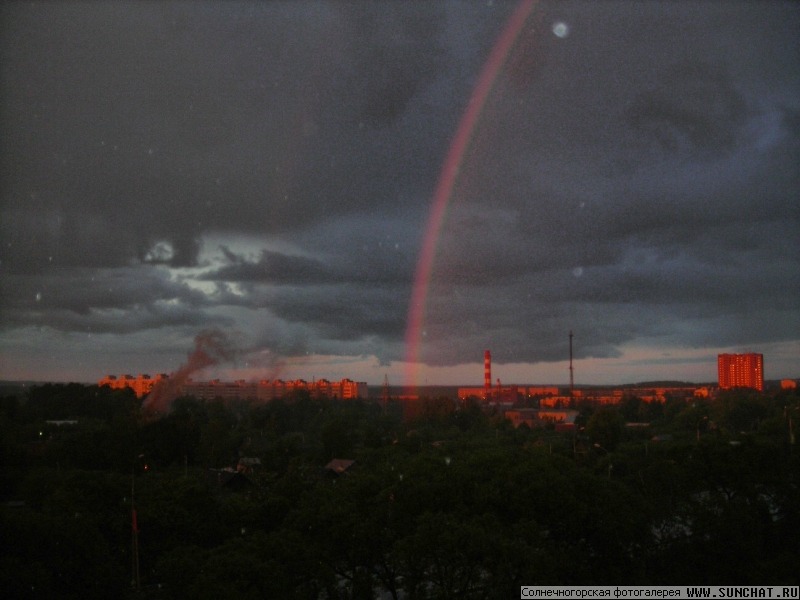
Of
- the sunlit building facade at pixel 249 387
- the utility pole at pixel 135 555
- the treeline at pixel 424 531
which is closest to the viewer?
the treeline at pixel 424 531

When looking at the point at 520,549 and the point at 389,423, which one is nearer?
the point at 520,549

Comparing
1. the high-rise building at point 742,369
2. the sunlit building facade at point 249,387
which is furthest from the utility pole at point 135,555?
the high-rise building at point 742,369

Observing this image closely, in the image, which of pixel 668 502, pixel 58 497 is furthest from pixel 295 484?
Answer: pixel 668 502

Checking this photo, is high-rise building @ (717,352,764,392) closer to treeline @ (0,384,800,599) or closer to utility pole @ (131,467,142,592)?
treeline @ (0,384,800,599)

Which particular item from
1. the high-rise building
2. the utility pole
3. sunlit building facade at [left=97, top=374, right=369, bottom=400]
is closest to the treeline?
the utility pole

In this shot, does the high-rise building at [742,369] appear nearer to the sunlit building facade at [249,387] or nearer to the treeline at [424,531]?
the sunlit building facade at [249,387]

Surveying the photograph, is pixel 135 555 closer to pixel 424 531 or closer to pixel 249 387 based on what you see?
pixel 424 531

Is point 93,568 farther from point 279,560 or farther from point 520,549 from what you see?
point 520,549

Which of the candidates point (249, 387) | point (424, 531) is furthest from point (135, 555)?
point (249, 387)
